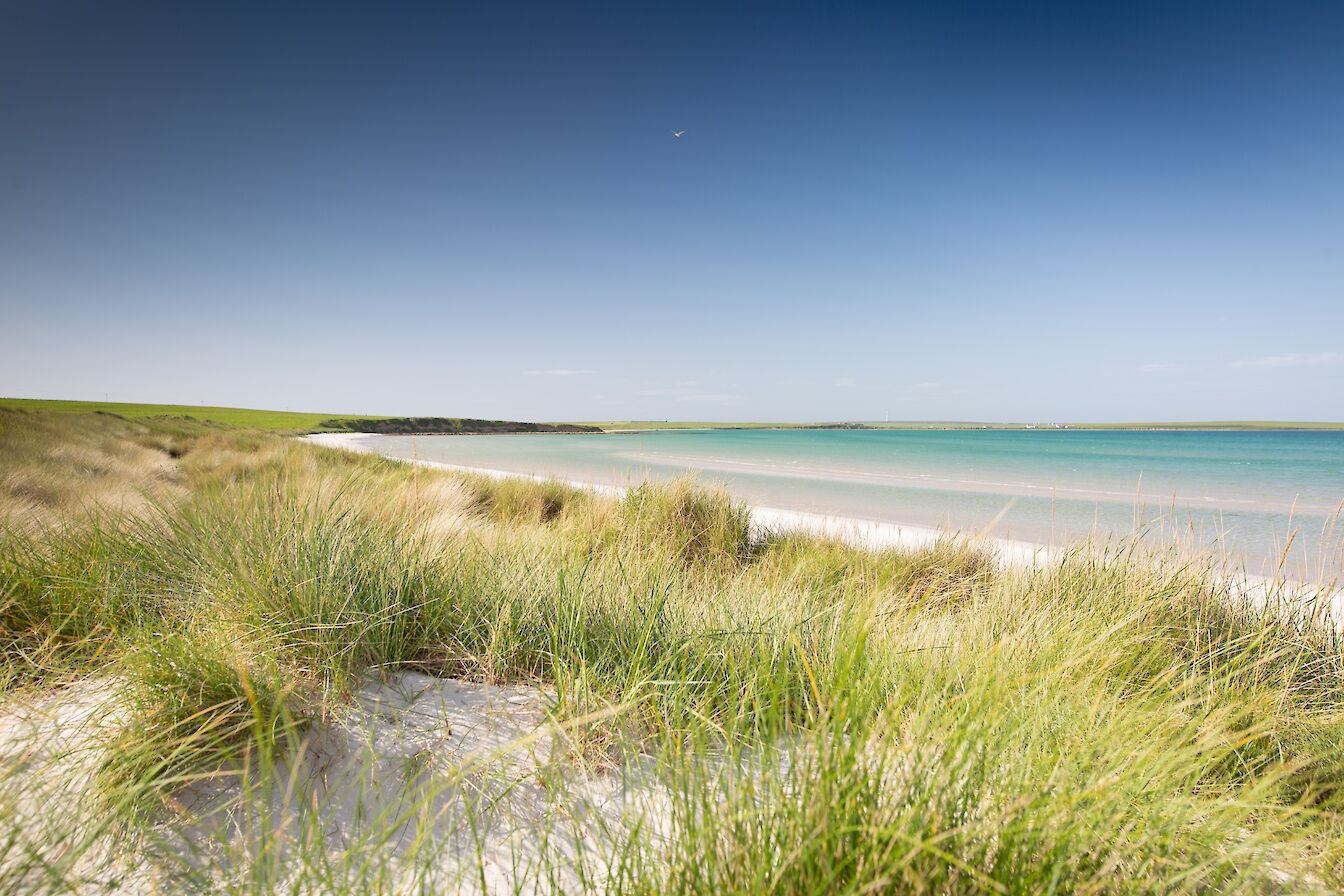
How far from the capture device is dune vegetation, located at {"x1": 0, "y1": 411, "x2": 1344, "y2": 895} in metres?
0.96

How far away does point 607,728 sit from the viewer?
1.63m

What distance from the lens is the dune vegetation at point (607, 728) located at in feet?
3.15

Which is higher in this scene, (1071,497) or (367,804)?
(367,804)

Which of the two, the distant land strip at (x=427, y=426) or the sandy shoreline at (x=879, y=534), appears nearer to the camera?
the sandy shoreline at (x=879, y=534)

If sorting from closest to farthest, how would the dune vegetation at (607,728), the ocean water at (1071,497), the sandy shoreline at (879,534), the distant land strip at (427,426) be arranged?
the dune vegetation at (607,728) < the sandy shoreline at (879,534) < the ocean water at (1071,497) < the distant land strip at (427,426)

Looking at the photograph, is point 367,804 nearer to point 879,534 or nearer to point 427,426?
point 879,534

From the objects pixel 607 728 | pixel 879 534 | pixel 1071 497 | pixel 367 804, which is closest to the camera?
pixel 367 804

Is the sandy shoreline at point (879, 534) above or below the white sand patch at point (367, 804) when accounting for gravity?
below

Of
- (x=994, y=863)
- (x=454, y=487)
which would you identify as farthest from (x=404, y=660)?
(x=454, y=487)

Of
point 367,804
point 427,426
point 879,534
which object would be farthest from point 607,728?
point 427,426

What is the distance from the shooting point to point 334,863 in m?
1.13

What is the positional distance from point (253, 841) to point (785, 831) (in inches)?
45.5

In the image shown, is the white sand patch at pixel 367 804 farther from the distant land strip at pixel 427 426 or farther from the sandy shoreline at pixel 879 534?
the distant land strip at pixel 427 426

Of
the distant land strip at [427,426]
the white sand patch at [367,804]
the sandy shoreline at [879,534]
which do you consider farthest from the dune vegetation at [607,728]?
the distant land strip at [427,426]
